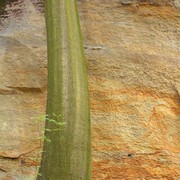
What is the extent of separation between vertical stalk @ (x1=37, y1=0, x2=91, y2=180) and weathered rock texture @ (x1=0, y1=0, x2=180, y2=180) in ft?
3.24

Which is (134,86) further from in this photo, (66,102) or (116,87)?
(66,102)

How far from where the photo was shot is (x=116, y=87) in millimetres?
4289

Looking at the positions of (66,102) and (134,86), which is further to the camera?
(134,86)

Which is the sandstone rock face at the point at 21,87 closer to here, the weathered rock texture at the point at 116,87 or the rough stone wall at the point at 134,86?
the weathered rock texture at the point at 116,87

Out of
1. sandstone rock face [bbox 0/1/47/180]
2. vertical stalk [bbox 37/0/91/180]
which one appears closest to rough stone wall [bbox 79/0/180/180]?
sandstone rock face [bbox 0/1/47/180]

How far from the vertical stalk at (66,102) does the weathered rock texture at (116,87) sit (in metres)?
0.99

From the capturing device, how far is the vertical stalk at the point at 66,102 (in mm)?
2869

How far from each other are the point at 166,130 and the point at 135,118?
1.02 ft

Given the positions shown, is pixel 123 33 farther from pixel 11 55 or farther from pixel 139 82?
pixel 11 55

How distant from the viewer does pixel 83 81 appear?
3189 mm

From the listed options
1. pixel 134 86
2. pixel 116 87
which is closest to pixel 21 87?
pixel 116 87

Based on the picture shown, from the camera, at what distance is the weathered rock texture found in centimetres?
396

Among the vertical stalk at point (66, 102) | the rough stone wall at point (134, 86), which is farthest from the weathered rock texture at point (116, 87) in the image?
the vertical stalk at point (66, 102)

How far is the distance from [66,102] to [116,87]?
4.35 ft
